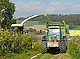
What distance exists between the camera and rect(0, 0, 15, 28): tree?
4612 cm

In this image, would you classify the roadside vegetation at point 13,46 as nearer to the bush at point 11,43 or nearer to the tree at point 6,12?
the bush at point 11,43

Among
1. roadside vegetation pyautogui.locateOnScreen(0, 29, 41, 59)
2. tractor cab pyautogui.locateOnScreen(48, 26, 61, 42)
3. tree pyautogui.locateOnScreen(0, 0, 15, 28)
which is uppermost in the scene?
tree pyautogui.locateOnScreen(0, 0, 15, 28)

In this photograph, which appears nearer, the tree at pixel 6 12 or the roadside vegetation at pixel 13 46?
the roadside vegetation at pixel 13 46

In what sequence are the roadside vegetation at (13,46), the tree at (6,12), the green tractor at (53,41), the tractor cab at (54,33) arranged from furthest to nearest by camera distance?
the tree at (6,12), the tractor cab at (54,33), the green tractor at (53,41), the roadside vegetation at (13,46)

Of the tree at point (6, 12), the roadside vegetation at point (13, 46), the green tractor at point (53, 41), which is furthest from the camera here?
the tree at point (6, 12)

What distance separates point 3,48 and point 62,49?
5410 millimetres

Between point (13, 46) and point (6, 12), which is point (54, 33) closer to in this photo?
point (13, 46)

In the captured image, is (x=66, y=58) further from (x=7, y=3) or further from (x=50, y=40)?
(x=7, y=3)

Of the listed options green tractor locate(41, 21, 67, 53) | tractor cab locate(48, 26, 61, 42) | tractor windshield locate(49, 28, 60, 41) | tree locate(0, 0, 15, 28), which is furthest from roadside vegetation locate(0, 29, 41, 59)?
tree locate(0, 0, 15, 28)

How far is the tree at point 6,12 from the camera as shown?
46125mm

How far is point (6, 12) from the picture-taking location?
4794cm

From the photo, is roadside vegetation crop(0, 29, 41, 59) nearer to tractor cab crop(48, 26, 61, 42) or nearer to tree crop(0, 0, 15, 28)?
tractor cab crop(48, 26, 61, 42)

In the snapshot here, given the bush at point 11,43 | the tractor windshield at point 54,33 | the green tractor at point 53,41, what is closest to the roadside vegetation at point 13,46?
the bush at point 11,43

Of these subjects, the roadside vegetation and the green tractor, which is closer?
the roadside vegetation
